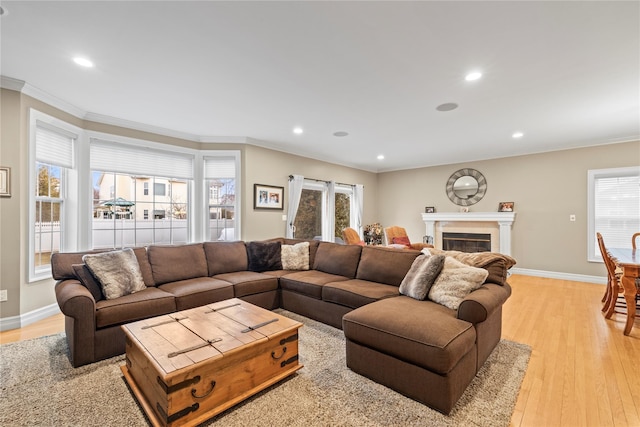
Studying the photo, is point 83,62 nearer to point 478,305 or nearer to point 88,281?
point 88,281

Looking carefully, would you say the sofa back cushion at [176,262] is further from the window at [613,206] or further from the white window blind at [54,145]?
the window at [613,206]

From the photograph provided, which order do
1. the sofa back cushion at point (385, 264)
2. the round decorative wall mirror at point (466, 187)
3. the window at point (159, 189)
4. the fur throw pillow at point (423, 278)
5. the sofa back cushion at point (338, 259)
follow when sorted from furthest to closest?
the round decorative wall mirror at point (466, 187), the window at point (159, 189), the sofa back cushion at point (338, 259), the sofa back cushion at point (385, 264), the fur throw pillow at point (423, 278)

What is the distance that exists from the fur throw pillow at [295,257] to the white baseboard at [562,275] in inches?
189

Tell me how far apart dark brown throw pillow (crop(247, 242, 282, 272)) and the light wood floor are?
2181 millimetres

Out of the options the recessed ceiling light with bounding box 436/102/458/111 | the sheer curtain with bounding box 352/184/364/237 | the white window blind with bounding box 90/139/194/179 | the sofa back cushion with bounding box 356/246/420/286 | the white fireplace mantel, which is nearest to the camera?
the sofa back cushion with bounding box 356/246/420/286

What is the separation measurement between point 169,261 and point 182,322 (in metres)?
1.50

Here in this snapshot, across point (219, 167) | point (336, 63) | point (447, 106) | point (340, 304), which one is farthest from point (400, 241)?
point (336, 63)

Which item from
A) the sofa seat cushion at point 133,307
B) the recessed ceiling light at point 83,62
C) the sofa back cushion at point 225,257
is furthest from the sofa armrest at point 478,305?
the recessed ceiling light at point 83,62

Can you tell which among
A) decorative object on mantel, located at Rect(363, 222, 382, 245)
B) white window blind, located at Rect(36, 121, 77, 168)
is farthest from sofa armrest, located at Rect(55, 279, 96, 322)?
decorative object on mantel, located at Rect(363, 222, 382, 245)

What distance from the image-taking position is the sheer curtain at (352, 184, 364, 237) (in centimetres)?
758

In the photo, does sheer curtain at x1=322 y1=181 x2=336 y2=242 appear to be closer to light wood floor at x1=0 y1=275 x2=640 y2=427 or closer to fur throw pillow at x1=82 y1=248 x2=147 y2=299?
light wood floor at x1=0 y1=275 x2=640 y2=427

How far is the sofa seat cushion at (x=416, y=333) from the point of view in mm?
1751

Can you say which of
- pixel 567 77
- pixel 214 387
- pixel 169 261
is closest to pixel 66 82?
pixel 169 261

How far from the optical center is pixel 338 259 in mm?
3777
